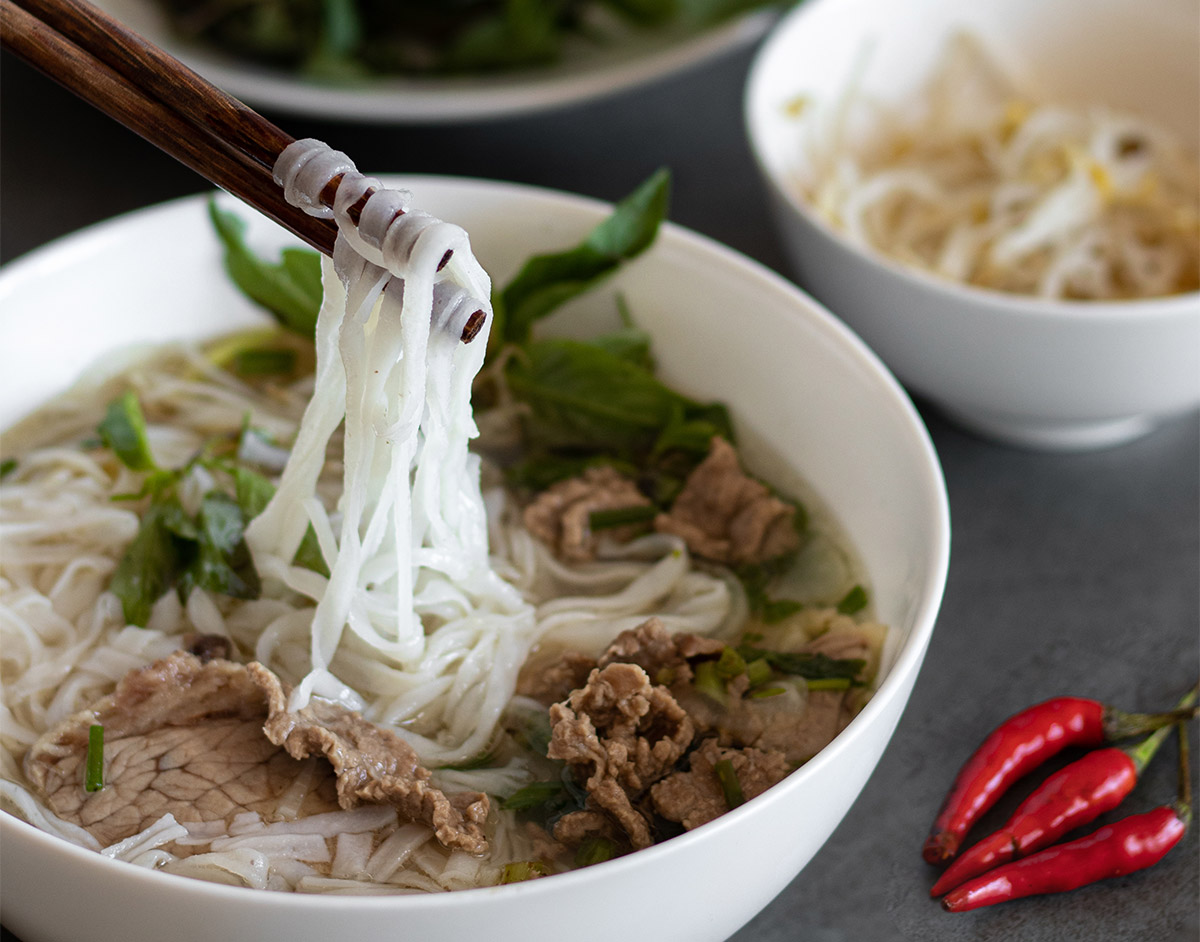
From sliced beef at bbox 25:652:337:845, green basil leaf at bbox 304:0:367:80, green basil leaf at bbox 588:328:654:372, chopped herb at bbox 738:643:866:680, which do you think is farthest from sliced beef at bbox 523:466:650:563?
green basil leaf at bbox 304:0:367:80

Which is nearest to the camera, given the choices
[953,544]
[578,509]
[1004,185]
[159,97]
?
[159,97]

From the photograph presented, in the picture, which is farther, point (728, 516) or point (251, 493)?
point (728, 516)

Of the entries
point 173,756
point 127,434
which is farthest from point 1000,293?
point 173,756

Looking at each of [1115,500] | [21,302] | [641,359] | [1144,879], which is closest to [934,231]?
[1115,500]

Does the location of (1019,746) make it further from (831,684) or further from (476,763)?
(476,763)

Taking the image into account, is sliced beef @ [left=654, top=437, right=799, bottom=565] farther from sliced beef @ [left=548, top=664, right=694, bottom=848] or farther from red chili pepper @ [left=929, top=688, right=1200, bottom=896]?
red chili pepper @ [left=929, top=688, right=1200, bottom=896]

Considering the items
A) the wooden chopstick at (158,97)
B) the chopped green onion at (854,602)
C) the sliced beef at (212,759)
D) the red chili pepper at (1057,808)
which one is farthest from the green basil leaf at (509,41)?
the red chili pepper at (1057,808)

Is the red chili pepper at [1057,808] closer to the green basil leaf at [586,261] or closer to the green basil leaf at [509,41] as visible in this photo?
the green basil leaf at [586,261]
